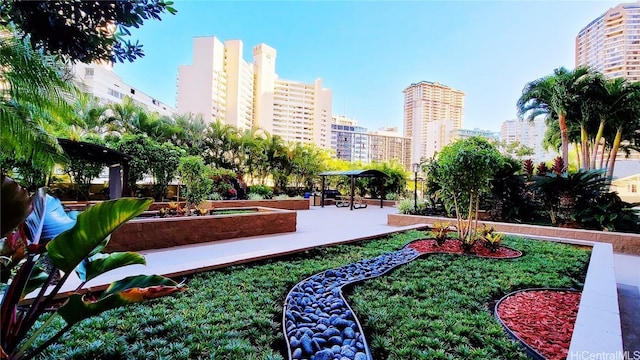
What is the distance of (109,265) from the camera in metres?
1.47

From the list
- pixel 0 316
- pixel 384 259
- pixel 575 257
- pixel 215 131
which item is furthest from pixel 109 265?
pixel 215 131

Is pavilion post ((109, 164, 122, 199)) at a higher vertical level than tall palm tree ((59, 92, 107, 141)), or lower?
lower

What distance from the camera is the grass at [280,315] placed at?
1957 mm

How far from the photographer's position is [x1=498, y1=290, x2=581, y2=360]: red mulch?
7.23 ft

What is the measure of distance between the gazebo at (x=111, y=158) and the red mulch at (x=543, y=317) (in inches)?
355

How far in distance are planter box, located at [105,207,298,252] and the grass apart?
95.7 inches

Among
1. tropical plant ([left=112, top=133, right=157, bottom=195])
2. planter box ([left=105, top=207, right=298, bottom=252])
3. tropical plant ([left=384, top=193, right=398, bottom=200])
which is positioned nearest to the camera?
planter box ([left=105, top=207, right=298, bottom=252])

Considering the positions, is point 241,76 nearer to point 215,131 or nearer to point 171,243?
point 215,131

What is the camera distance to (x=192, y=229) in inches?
232

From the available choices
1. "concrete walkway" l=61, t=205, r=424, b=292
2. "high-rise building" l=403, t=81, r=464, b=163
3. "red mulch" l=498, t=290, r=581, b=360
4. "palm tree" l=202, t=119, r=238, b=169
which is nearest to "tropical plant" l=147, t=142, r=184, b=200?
"concrete walkway" l=61, t=205, r=424, b=292

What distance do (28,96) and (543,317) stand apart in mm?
7857

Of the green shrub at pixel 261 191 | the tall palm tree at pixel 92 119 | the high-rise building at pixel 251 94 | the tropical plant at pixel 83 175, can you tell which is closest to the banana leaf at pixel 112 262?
the tropical plant at pixel 83 175

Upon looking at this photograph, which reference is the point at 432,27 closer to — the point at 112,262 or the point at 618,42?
the point at 112,262

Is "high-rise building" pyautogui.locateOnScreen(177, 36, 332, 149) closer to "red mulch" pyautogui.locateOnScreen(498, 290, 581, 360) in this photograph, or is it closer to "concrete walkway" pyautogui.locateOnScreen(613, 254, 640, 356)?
"concrete walkway" pyautogui.locateOnScreen(613, 254, 640, 356)
